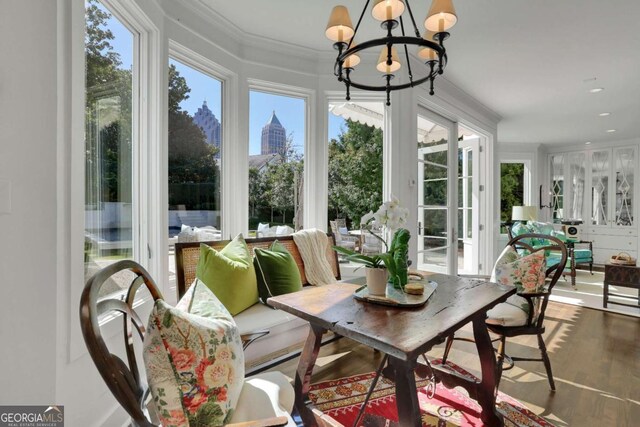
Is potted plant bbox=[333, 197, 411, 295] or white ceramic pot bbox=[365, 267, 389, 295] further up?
potted plant bbox=[333, 197, 411, 295]

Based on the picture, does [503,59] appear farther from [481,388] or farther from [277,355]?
[277,355]

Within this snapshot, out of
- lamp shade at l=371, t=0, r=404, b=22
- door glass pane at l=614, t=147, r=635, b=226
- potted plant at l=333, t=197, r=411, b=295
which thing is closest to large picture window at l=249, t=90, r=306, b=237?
potted plant at l=333, t=197, r=411, b=295

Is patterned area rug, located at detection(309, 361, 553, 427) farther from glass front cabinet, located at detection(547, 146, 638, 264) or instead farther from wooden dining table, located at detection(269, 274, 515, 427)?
glass front cabinet, located at detection(547, 146, 638, 264)

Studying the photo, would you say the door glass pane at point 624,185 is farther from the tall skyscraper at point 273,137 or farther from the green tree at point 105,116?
the green tree at point 105,116

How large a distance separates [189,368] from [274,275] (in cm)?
142

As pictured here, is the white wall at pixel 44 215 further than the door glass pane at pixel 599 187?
No

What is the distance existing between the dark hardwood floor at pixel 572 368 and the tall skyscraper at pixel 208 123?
1893mm

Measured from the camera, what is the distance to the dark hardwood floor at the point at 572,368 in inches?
73.7

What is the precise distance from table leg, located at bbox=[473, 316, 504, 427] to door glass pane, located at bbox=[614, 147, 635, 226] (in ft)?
23.1

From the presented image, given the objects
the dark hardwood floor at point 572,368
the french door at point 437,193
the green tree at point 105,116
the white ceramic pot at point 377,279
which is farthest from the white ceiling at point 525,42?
the dark hardwood floor at point 572,368

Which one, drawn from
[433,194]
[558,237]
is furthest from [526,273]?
[558,237]

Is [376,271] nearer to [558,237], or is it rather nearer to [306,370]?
[306,370]

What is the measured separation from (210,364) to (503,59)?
12.0 ft

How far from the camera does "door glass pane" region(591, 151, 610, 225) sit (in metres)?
6.67
